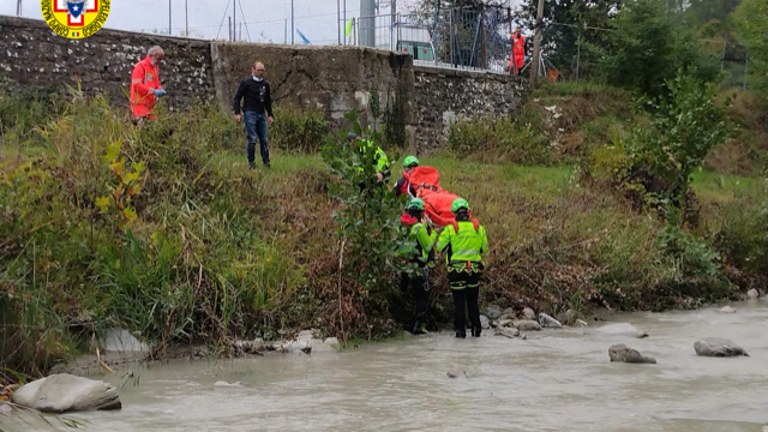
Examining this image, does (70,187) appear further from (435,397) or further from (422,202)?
(435,397)

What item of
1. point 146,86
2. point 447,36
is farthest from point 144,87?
point 447,36

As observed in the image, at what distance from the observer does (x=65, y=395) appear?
7.59 metres

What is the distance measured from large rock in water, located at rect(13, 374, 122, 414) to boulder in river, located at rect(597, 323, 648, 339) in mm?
6523

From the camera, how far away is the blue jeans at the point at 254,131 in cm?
1518

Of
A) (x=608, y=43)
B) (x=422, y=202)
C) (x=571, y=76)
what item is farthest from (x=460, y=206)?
(x=608, y=43)

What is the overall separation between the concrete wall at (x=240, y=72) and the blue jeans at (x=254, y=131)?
2836mm

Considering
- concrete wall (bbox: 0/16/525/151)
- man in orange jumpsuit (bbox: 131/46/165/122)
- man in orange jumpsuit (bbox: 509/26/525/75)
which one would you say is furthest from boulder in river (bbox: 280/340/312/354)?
man in orange jumpsuit (bbox: 509/26/525/75)

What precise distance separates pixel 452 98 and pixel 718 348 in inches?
573

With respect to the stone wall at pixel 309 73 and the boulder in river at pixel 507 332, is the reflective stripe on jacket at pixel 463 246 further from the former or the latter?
the stone wall at pixel 309 73

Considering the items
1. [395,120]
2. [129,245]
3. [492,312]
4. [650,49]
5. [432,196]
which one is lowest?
[492,312]

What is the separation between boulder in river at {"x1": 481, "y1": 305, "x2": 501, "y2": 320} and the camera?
12586 mm

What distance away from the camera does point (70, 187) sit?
11.3m

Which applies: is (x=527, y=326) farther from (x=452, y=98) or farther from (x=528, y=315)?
(x=452, y=98)

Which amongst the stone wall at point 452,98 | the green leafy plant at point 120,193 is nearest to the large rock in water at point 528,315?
the green leafy plant at point 120,193
